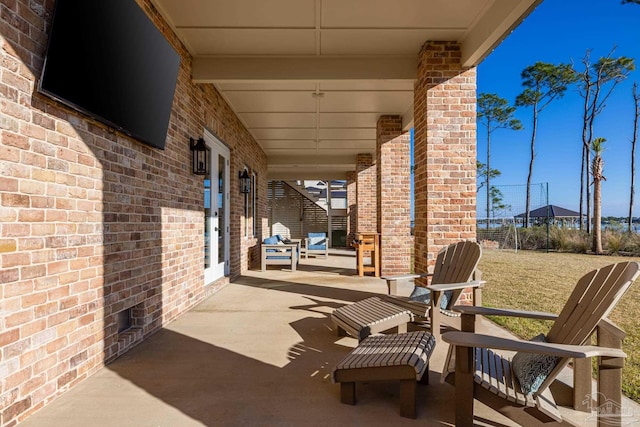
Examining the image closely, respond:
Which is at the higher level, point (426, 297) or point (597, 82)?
point (597, 82)

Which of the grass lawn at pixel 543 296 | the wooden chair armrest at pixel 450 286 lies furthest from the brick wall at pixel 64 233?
the grass lawn at pixel 543 296

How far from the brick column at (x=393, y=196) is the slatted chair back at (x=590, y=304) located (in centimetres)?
487

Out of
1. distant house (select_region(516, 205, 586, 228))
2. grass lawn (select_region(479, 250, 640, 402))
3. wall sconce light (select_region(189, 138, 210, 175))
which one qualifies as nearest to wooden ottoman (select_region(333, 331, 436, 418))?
grass lawn (select_region(479, 250, 640, 402))

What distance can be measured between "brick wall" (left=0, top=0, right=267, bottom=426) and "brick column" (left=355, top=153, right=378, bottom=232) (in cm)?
630

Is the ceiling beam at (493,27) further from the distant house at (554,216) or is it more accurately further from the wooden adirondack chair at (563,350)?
the distant house at (554,216)

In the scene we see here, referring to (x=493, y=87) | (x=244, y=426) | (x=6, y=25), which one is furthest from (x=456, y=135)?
(x=493, y=87)

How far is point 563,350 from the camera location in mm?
1531

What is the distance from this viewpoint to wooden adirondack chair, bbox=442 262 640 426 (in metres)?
1.60


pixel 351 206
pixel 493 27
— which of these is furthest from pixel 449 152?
pixel 351 206

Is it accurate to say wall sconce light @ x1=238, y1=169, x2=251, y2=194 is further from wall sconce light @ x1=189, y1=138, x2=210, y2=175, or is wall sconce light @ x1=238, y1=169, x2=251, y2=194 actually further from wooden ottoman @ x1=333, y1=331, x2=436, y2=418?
wooden ottoman @ x1=333, y1=331, x2=436, y2=418

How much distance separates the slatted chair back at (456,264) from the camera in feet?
10.9

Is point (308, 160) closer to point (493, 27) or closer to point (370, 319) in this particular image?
point (493, 27)

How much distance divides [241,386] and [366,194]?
7.75 meters

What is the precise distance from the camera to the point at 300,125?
7.63 metres
